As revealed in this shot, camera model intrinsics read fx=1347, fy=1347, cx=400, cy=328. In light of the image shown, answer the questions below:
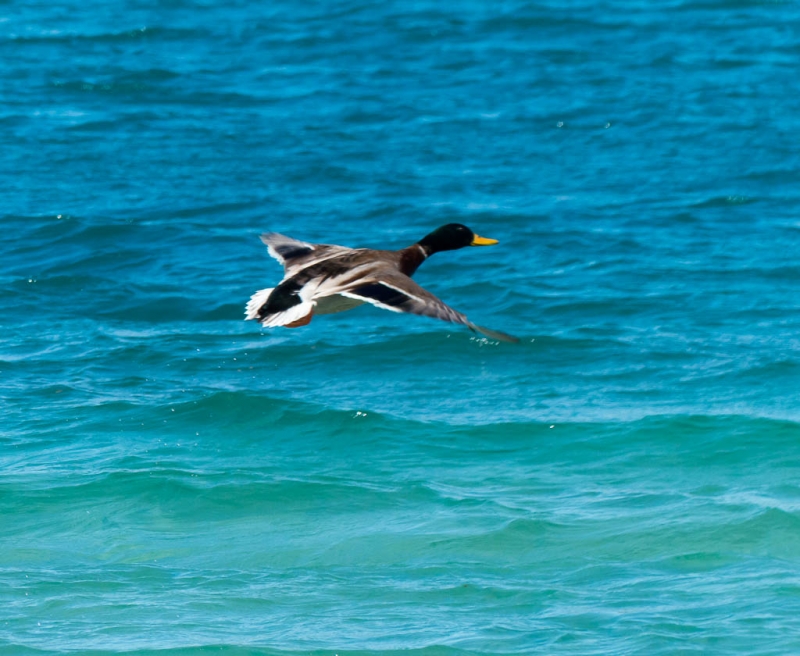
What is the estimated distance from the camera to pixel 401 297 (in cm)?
745

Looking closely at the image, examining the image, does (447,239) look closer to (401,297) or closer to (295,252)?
(295,252)

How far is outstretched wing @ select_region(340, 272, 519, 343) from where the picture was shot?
7.19 metres

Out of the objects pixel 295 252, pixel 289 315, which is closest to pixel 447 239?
pixel 295 252

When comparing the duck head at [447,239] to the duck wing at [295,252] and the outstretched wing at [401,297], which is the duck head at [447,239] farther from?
the outstretched wing at [401,297]

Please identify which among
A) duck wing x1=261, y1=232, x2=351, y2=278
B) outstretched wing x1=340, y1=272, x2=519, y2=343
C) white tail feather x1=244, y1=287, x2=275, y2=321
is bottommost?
outstretched wing x1=340, y1=272, x2=519, y2=343

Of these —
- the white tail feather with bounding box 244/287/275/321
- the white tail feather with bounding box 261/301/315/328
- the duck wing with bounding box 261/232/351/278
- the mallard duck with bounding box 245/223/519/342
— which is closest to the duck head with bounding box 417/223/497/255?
the mallard duck with bounding box 245/223/519/342

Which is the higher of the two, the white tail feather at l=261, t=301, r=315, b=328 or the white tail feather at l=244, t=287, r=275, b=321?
the white tail feather at l=244, t=287, r=275, b=321

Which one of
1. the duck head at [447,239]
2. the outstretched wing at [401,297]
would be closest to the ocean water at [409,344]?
the duck head at [447,239]

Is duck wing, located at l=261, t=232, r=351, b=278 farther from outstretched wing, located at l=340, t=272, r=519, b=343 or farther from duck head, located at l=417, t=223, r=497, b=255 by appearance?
outstretched wing, located at l=340, t=272, r=519, b=343

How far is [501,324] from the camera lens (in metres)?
11.8

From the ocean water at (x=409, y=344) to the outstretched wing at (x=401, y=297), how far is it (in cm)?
156

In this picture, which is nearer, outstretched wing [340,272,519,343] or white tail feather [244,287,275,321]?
outstretched wing [340,272,519,343]

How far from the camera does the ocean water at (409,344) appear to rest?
7.48m

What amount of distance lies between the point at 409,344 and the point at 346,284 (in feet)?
12.4
